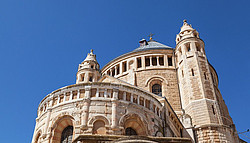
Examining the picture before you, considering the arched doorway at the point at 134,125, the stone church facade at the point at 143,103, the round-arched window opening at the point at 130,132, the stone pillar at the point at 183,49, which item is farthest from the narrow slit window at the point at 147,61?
the round-arched window opening at the point at 130,132

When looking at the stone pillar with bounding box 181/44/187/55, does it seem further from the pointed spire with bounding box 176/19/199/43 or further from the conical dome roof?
the conical dome roof

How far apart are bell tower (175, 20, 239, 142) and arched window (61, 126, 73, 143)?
1172 cm

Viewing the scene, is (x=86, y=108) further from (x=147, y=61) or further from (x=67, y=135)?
(x=147, y=61)

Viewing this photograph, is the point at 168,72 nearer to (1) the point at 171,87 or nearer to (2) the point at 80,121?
(1) the point at 171,87

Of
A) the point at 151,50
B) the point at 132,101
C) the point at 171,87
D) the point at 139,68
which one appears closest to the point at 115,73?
the point at 139,68

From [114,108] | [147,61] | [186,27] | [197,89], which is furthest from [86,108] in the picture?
[186,27]

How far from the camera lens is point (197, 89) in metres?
24.4

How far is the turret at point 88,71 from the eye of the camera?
97.8ft

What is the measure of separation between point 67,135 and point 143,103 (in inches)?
235

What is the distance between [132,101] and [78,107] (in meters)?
3.93

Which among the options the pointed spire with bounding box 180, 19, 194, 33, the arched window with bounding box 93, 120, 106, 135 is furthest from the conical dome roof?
the arched window with bounding box 93, 120, 106, 135

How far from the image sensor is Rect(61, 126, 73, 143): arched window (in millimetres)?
15673

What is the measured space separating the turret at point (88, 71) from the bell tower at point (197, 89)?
10680mm

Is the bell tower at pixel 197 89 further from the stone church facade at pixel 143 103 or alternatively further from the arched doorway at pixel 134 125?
the arched doorway at pixel 134 125
